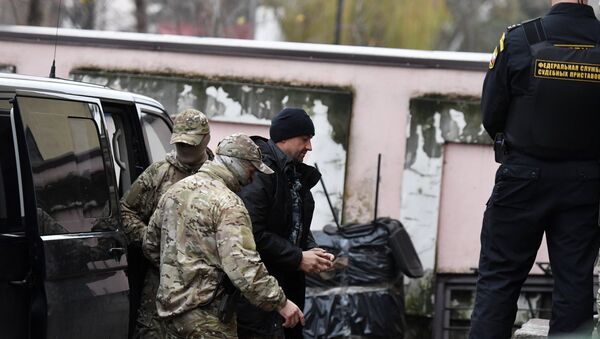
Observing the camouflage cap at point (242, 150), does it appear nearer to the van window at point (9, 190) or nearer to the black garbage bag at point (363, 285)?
the van window at point (9, 190)

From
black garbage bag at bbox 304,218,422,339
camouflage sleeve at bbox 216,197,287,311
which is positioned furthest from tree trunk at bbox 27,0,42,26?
camouflage sleeve at bbox 216,197,287,311

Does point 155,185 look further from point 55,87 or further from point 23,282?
point 23,282

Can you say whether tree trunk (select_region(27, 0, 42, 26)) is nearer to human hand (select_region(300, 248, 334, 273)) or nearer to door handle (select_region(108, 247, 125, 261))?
door handle (select_region(108, 247, 125, 261))

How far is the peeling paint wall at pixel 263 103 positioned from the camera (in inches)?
414

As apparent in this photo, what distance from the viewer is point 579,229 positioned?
501 centimetres

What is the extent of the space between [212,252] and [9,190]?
3.11ft

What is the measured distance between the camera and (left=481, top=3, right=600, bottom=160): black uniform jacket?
16.4ft

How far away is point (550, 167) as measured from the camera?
503 cm

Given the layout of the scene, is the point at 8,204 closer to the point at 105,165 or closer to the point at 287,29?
the point at 105,165

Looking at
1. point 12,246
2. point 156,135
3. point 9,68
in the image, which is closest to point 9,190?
point 12,246

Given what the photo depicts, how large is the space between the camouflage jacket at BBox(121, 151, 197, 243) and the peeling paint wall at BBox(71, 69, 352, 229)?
4.41 m

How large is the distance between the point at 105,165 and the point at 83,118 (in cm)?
26

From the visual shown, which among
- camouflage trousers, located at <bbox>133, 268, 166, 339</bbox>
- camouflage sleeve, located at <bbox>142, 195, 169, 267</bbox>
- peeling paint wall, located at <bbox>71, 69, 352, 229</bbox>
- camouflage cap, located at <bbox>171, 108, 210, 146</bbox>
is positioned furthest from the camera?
peeling paint wall, located at <bbox>71, 69, 352, 229</bbox>

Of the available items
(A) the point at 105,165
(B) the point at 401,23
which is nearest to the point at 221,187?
(A) the point at 105,165
